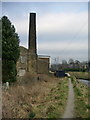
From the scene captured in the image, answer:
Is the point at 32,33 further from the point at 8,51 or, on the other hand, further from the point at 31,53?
the point at 8,51

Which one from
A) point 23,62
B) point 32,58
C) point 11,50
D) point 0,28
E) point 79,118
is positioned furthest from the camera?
point 32,58

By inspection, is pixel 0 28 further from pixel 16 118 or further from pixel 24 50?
pixel 24 50

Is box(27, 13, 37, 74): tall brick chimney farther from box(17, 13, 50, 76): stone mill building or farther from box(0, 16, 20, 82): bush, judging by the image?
box(0, 16, 20, 82): bush

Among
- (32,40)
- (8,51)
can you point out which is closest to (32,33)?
(32,40)

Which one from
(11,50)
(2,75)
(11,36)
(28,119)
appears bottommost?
(28,119)

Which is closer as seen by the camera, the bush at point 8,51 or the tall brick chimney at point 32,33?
the bush at point 8,51

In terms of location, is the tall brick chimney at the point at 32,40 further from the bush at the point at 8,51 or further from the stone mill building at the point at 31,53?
the bush at the point at 8,51

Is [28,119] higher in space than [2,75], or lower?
lower

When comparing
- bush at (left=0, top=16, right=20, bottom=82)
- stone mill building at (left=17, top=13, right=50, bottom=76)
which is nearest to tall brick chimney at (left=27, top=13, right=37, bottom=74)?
stone mill building at (left=17, top=13, right=50, bottom=76)

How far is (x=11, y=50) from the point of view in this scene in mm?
21750

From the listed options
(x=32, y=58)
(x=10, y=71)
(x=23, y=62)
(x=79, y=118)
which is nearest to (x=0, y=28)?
(x=10, y=71)

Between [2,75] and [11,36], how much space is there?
4.06 m

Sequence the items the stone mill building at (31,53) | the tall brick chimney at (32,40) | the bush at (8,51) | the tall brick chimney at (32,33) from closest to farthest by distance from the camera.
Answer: the bush at (8,51) < the stone mill building at (31,53) < the tall brick chimney at (32,40) < the tall brick chimney at (32,33)

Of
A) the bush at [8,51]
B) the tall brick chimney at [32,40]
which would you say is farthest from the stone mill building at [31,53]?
the bush at [8,51]
